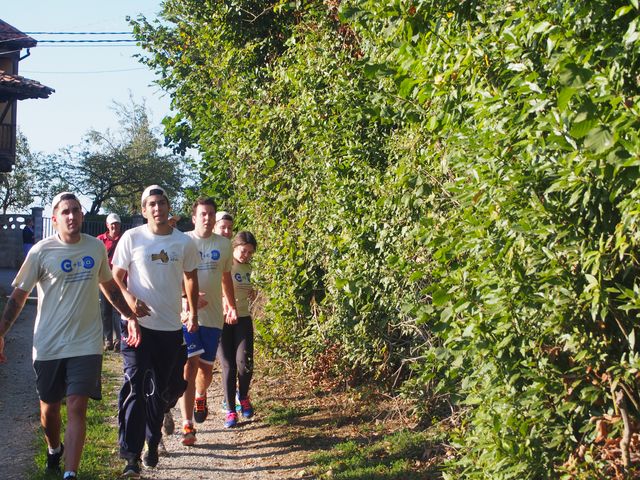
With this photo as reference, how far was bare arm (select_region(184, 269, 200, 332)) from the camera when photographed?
7469 millimetres

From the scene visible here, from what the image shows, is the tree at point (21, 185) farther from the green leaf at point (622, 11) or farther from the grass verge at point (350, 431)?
the green leaf at point (622, 11)

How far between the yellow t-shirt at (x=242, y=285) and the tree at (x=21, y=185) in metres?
49.2

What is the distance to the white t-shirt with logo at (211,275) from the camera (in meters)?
8.44

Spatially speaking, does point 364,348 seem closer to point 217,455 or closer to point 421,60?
point 217,455

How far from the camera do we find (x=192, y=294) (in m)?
7.54

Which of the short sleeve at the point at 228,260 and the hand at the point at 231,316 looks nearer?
the short sleeve at the point at 228,260

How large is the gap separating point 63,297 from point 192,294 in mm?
1222

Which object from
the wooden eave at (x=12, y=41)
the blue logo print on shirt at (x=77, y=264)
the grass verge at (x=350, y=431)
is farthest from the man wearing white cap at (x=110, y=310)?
the wooden eave at (x=12, y=41)

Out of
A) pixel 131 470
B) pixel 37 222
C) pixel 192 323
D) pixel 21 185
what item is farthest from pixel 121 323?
pixel 21 185

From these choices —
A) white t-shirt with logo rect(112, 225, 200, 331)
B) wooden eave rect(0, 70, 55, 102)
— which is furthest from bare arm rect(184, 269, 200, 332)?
wooden eave rect(0, 70, 55, 102)

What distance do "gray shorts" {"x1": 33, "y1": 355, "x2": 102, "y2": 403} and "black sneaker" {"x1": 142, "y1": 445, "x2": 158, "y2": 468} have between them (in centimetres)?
64

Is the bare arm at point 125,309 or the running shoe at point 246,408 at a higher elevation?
the bare arm at point 125,309

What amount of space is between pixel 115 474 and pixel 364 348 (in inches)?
93.9

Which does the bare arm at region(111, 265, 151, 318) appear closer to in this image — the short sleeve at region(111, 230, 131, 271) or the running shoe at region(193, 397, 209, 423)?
the short sleeve at region(111, 230, 131, 271)
